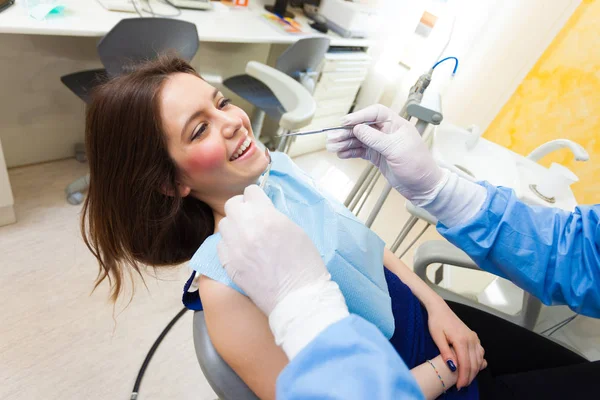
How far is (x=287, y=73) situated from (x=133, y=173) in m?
1.51

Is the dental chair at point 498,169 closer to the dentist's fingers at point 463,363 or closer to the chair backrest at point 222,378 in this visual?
the dentist's fingers at point 463,363

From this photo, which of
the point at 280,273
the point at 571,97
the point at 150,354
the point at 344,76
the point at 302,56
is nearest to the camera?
the point at 280,273

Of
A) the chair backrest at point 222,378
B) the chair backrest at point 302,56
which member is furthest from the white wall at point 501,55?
the chair backrest at point 222,378

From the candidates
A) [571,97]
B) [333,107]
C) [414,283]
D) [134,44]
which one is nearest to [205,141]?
[414,283]

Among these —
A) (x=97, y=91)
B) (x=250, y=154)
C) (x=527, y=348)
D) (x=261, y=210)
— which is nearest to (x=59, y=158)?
(x=97, y=91)

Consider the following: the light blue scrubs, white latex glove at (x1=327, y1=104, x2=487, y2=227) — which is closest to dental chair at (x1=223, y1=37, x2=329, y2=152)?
white latex glove at (x1=327, y1=104, x2=487, y2=227)

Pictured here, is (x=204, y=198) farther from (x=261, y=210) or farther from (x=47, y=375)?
(x=47, y=375)

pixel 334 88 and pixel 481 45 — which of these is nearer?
pixel 481 45

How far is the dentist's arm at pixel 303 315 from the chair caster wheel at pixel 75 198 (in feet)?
5.48

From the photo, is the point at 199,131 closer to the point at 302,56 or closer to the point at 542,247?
the point at 542,247

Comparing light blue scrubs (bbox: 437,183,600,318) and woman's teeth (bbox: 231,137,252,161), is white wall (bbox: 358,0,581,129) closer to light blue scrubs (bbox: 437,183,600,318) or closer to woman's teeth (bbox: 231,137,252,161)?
light blue scrubs (bbox: 437,183,600,318)

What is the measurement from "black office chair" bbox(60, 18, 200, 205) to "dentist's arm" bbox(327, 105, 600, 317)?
1.00m

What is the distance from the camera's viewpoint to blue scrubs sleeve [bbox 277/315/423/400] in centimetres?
44

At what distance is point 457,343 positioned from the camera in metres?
0.84
